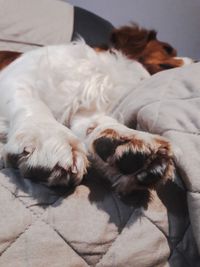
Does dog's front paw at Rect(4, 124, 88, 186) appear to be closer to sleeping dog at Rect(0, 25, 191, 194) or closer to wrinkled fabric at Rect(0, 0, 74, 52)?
sleeping dog at Rect(0, 25, 191, 194)

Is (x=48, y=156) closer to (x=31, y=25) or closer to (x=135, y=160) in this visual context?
(x=135, y=160)

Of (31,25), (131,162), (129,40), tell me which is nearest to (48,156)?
(131,162)

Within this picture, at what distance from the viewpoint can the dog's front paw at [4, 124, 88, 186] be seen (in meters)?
0.59

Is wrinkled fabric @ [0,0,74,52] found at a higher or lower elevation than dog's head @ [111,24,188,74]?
lower

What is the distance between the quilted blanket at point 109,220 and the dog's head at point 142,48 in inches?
24.4

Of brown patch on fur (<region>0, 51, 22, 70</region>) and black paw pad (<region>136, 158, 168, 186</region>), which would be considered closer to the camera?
black paw pad (<region>136, 158, 168, 186</region>)

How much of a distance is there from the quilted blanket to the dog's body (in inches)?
1.1

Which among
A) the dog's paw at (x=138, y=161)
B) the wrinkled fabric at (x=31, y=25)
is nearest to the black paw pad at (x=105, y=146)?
the dog's paw at (x=138, y=161)

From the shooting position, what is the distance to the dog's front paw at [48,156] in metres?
0.59

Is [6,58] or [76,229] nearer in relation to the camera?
[76,229]

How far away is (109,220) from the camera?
0.56 meters

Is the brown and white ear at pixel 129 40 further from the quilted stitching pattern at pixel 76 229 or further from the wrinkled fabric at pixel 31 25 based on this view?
the quilted stitching pattern at pixel 76 229

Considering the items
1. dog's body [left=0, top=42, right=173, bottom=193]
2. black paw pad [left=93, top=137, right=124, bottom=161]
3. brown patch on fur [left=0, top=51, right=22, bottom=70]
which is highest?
black paw pad [left=93, top=137, right=124, bottom=161]

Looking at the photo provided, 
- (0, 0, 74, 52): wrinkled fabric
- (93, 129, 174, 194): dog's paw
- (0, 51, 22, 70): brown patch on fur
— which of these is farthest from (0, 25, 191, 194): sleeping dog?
(0, 0, 74, 52): wrinkled fabric
